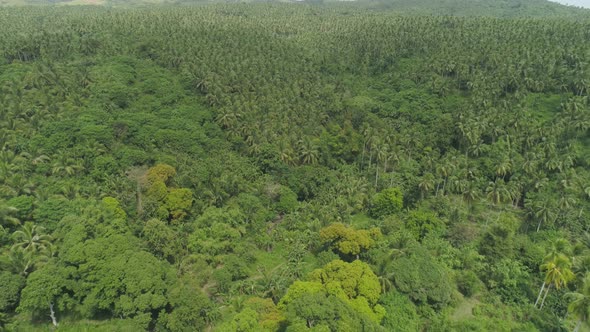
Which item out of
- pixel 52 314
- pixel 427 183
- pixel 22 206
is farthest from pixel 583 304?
pixel 22 206

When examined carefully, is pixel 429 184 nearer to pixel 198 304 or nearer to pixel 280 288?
pixel 280 288

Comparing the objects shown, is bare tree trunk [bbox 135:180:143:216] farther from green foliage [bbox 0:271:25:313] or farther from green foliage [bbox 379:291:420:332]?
green foliage [bbox 379:291:420:332]

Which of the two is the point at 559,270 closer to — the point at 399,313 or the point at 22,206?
the point at 399,313

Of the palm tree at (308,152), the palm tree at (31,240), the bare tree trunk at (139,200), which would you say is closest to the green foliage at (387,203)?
the palm tree at (308,152)

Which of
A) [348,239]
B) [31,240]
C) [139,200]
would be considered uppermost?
[348,239]

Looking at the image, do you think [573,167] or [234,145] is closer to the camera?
[573,167]

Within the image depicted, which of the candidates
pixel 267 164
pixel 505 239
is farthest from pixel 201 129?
pixel 505 239
